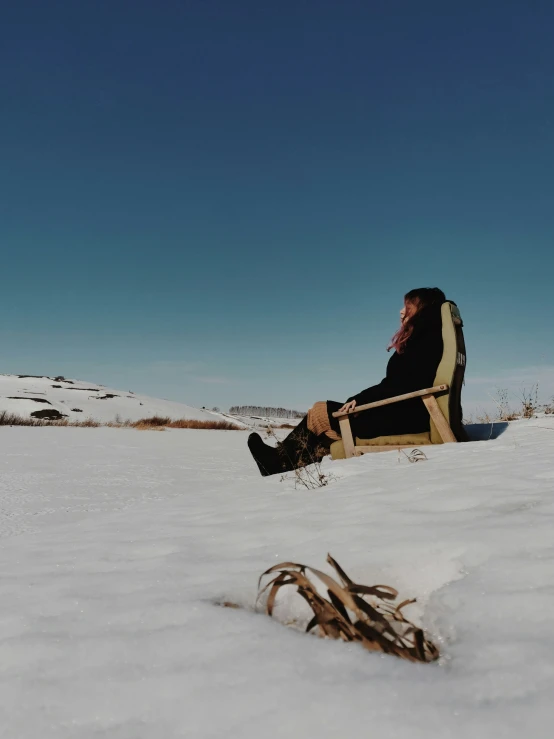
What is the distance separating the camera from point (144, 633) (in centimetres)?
122

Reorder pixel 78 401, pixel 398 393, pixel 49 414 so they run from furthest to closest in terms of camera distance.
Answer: pixel 78 401 < pixel 49 414 < pixel 398 393

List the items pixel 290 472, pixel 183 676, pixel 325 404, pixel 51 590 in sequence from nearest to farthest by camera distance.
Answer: pixel 183 676 → pixel 51 590 → pixel 290 472 → pixel 325 404

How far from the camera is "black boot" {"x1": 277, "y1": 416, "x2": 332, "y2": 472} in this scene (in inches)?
196

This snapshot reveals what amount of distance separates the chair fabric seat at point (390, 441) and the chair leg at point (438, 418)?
19 centimetres

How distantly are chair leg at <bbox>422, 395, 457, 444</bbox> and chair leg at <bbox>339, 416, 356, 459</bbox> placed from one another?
83 cm

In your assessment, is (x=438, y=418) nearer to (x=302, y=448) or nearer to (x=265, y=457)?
(x=302, y=448)

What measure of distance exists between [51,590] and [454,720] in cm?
138

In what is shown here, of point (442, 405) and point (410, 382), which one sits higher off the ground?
point (410, 382)

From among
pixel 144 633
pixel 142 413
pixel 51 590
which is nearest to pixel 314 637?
pixel 144 633

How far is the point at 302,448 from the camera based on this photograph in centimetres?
508

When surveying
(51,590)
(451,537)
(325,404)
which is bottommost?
(51,590)

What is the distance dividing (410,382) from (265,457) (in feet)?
5.58

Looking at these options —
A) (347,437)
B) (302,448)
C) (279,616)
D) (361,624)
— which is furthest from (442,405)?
(361,624)

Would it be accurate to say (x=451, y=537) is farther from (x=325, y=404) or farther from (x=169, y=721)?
(x=325, y=404)
